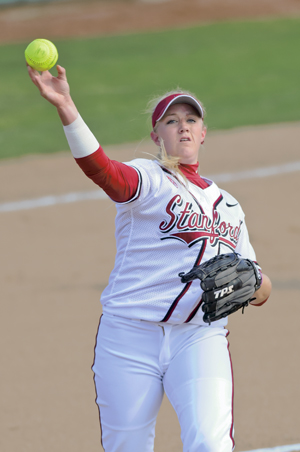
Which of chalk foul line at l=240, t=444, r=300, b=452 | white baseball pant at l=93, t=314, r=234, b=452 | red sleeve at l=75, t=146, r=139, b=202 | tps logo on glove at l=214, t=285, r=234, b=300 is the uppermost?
red sleeve at l=75, t=146, r=139, b=202

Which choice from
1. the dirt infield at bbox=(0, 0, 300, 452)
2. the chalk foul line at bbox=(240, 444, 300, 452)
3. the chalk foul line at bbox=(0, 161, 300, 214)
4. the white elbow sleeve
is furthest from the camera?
the chalk foul line at bbox=(0, 161, 300, 214)

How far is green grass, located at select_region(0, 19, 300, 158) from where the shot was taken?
1024cm

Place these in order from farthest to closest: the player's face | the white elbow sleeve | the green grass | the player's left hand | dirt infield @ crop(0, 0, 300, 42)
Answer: dirt infield @ crop(0, 0, 300, 42) → the green grass → the player's face → the player's left hand → the white elbow sleeve

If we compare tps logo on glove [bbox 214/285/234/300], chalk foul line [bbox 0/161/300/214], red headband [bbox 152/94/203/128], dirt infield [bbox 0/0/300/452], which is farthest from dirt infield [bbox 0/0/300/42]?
tps logo on glove [bbox 214/285/234/300]

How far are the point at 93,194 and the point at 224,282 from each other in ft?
15.5

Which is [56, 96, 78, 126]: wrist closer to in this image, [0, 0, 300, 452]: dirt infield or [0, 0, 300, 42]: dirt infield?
[0, 0, 300, 452]: dirt infield

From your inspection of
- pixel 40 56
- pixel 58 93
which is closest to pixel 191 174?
pixel 58 93

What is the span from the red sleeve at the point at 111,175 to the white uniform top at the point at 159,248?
57 millimetres

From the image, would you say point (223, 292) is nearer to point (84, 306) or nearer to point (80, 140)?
point (80, 140)

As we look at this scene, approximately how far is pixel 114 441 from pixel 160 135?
1.49m

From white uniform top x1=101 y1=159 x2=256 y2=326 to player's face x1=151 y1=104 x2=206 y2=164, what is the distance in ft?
0.45

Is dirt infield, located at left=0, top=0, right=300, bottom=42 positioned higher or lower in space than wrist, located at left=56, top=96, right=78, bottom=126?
higher

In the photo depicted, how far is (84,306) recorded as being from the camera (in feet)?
18.0

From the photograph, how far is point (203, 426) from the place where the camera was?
2.78m
